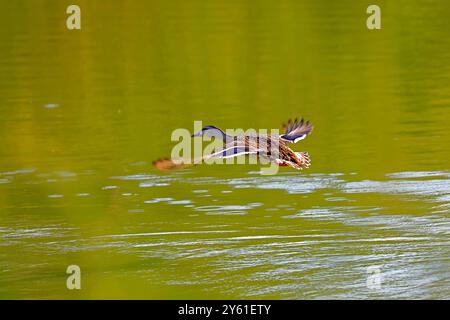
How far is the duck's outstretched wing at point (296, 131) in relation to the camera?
9898mm

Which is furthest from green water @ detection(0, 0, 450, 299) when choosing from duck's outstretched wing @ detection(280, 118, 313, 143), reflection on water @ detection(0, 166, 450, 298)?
duck's outstretched wing @ detection(280, 118, 313, 143)

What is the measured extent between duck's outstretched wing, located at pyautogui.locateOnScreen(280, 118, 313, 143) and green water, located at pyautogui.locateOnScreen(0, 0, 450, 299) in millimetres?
734

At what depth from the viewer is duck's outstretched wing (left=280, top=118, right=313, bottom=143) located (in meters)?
9.90

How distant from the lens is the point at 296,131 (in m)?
10.1

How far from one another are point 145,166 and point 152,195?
4.09ft

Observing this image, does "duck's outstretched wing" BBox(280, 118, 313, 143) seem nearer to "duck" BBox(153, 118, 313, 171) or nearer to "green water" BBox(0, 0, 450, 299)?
"duck" BBox(153, 118, 313, 171)

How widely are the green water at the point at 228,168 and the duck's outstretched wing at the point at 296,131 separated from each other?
0.73m

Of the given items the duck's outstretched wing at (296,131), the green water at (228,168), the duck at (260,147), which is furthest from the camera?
the duck's outstretched wing at (296,131)

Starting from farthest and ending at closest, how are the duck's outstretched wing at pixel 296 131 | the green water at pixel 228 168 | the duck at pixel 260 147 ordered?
1. the duck's outstretched wing at pixel 296 131
2. the green water at pixel 228 168
3. the duck at pixel 260 147

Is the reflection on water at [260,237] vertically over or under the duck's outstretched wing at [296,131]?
under

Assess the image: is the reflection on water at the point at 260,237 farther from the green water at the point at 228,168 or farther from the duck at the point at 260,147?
the duck at the point at 260,147

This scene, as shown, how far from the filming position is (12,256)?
9.40m

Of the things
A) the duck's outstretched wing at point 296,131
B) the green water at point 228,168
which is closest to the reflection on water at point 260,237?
the green water at point 228,168
